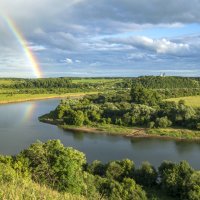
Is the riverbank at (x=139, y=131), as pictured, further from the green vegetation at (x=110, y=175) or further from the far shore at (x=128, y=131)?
the green vegetation at (x=110, y=175)

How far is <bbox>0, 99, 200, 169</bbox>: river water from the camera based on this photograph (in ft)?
93.8

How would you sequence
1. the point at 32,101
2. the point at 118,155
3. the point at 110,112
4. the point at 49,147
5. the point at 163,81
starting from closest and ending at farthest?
the point at 49,147 < the point at 118,155 < the point at 110,112 < the point at 32,101 < the point at 163,81

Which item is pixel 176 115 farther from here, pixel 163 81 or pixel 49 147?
pixel 163 81

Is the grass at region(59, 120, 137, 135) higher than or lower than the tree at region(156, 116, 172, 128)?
lower

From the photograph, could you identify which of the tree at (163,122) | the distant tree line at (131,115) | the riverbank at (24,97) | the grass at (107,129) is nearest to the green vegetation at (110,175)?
the grass at (107,129)

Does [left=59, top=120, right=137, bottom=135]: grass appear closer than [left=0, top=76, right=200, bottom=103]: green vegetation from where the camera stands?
Yes

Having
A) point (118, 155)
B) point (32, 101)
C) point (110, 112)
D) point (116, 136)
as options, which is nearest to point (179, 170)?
point (118, 155)

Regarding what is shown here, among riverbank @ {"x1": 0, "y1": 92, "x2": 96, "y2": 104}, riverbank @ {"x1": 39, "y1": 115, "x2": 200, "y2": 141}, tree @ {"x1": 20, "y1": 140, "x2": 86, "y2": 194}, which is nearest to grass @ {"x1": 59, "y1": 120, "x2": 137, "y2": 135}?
riverbank @ {"x1": 39, "y1": 115, "x2": 200, "y2": 141}

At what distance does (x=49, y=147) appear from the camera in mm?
18969

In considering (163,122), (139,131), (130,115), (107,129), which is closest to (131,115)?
(130,115)

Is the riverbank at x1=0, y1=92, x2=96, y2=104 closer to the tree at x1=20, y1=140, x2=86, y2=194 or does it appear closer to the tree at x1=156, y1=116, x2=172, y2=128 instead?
the tree at x1=156, y1=116, x2=172, y2=128

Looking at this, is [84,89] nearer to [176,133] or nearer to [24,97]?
[24,97]

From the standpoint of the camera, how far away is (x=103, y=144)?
34.0 m

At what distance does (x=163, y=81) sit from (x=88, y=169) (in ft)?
261
